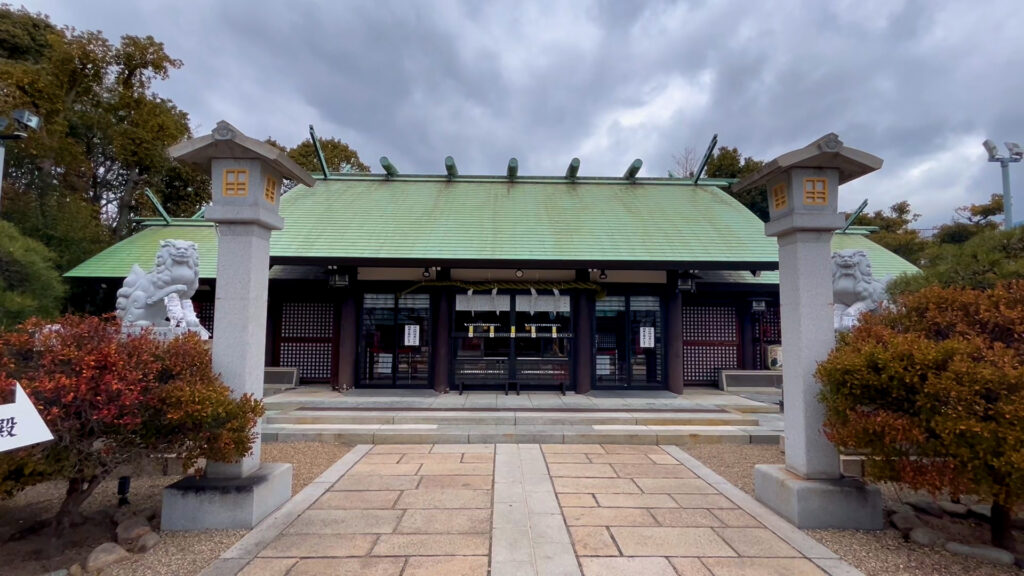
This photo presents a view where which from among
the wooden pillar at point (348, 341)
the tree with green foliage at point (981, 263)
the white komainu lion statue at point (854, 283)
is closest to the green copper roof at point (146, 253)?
the wooden pillar at point (348, 341)

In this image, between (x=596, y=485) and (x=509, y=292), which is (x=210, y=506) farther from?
(x=509, y=292)

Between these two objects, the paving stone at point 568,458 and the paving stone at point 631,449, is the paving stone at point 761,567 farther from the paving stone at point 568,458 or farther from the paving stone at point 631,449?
the paving stone at point 631,449

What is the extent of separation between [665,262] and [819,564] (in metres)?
7.58

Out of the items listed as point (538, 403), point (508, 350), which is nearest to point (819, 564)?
point (538, 403)

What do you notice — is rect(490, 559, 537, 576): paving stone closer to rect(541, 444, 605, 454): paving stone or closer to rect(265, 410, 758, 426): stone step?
rect(541, 444, 605, 454): paving stone

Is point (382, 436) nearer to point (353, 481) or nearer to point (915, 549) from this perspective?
point (353, 481)

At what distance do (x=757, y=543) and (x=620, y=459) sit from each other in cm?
274

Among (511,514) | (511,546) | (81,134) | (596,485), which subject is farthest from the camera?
(81,134)

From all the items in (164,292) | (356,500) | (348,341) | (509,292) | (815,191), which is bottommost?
(356,500)

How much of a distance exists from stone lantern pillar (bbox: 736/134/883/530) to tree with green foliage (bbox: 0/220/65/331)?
1180 centimetres

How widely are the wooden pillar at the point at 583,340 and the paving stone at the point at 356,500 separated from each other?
22.4 feet

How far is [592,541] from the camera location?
4051mm

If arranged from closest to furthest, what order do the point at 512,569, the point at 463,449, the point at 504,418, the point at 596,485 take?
the point at 512,569, the point at 596,485, the point at 463,449, the point at 504,418

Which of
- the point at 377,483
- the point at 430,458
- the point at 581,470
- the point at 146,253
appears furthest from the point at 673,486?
the point at 146,253
